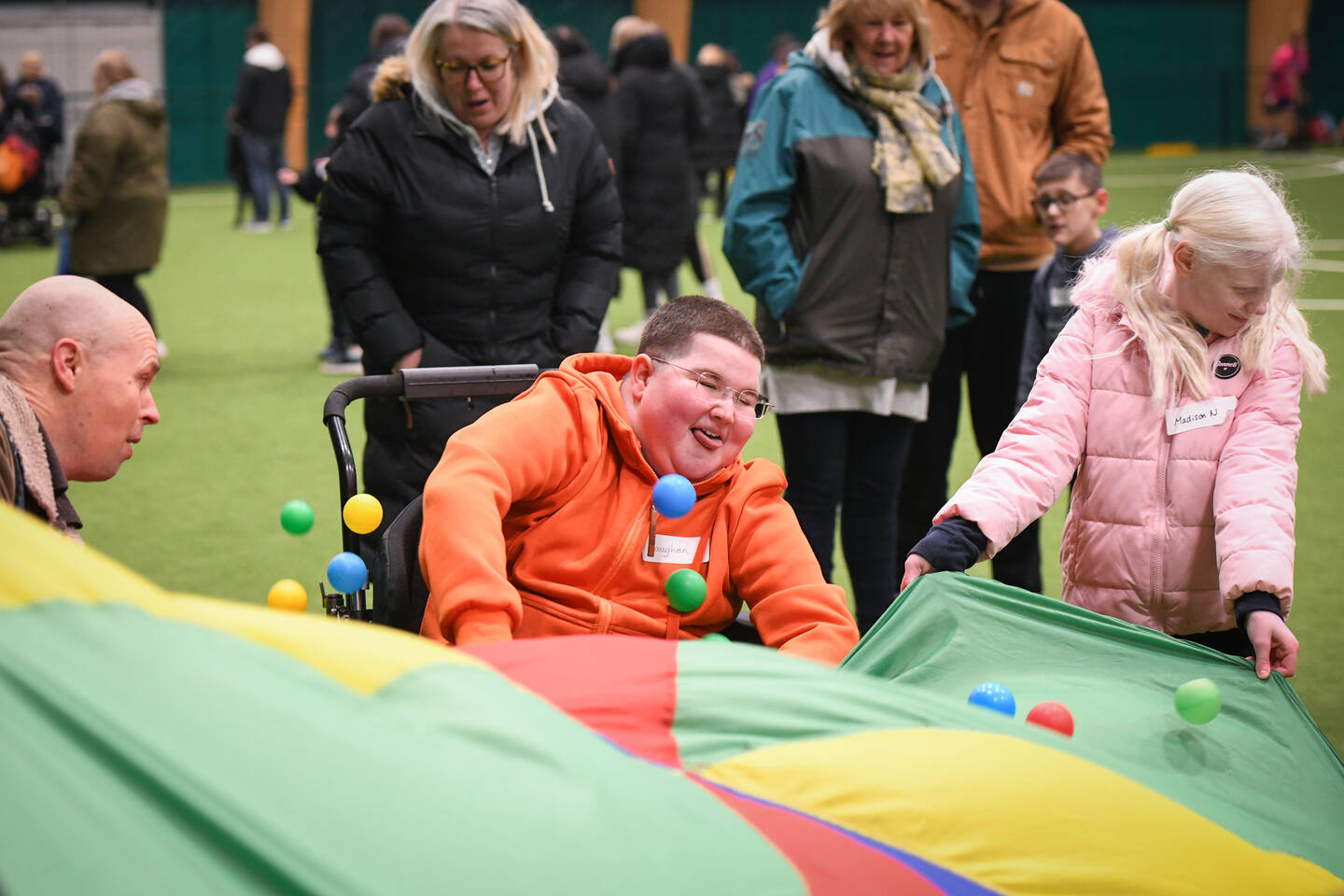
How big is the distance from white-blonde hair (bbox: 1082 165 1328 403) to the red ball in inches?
30.2

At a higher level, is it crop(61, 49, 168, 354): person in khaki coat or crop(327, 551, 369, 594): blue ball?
crop(61, 49, 168, 354): person in khaki coat

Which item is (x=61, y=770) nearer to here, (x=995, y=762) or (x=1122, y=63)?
(x=995, y=762)

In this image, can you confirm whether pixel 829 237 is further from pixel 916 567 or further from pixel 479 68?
pixel 916 567

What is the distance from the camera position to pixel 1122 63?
2622cm

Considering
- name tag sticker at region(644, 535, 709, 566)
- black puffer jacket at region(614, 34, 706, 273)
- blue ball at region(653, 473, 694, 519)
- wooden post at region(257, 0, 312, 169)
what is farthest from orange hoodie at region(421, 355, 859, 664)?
wooden post at region(257, 0, 312, 169)

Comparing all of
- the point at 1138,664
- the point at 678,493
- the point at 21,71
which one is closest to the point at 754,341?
the point at 678,493

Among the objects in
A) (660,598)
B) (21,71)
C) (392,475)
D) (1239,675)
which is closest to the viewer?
(1239,675)

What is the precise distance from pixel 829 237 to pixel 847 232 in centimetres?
5

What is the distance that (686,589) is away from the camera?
278cm

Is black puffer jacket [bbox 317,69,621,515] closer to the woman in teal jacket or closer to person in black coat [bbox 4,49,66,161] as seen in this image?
the woman in teal jacket

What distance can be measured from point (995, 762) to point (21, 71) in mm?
15504

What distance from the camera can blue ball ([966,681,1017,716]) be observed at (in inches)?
91.8

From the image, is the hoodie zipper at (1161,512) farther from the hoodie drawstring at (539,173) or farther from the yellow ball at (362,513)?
the hoodie drawstring at (539,173)

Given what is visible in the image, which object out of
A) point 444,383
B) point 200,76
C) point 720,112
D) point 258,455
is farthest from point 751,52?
point 444,383
